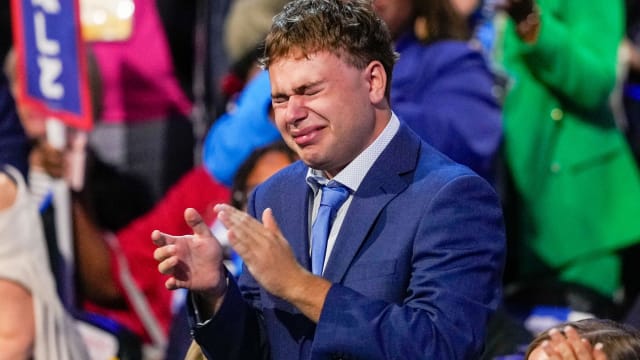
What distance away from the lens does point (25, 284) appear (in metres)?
3.98

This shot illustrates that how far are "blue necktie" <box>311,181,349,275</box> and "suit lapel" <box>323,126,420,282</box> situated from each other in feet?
0.09

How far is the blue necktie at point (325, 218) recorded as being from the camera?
104 inches

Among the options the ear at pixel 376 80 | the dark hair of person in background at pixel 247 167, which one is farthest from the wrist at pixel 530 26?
the ear at pixel 376 80

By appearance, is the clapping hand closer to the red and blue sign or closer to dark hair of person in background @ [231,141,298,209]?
dark hair of person in background @ [231,141,298,209]

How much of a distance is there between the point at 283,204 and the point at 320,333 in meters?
0.36

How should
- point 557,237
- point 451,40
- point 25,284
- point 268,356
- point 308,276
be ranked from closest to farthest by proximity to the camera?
point 308,276 → point 268,356 → point 25,284 → point 451,40 → point 557,237

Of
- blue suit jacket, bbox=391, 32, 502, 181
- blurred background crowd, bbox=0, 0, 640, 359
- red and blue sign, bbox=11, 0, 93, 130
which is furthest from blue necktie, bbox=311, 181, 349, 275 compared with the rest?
red and blue sign, bbox=11, 0, 93, 130

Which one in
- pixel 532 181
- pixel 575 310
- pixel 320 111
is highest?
pixel 320 111

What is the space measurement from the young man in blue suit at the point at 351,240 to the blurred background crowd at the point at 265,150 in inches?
51.2

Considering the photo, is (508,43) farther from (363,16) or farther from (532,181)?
(363,16)

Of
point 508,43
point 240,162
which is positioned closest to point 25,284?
point 240,162

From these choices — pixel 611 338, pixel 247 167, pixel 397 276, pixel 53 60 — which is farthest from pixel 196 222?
pixel 53 60

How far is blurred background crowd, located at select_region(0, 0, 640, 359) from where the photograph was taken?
415cm

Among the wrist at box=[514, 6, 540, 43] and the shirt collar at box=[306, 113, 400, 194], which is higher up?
the shirt collar at box=[306, 113, 400, 194]
